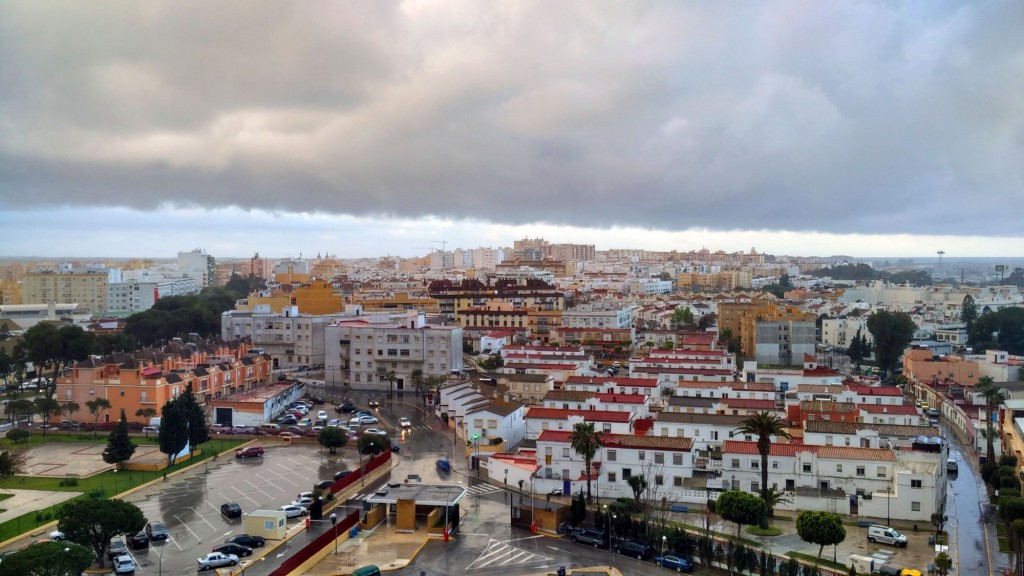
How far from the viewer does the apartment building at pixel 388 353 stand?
107 ft

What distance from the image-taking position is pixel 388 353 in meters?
33.2

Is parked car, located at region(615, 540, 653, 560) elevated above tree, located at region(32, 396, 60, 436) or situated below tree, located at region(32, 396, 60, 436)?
below

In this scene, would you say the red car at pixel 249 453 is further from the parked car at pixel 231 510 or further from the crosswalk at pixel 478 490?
the parked car at pixel 231 510

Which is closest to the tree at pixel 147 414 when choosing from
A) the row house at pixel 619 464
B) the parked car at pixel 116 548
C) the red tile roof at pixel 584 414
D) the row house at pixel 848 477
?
the parked car at pixel 116 548

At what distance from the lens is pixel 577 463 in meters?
18.8

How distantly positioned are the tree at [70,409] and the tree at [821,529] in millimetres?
21682

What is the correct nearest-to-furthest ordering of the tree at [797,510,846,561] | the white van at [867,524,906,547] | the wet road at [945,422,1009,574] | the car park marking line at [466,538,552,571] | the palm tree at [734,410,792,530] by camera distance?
1. the tree at [797,510,846,561]
2. the car park marking line at [466,538,552,571]
3. the wet road at [945,422,1009,574]
4. the white van at [867,524,906,547]
5. the palm tree at [734,410,792,530]

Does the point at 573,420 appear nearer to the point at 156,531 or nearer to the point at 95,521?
the point at 156,531

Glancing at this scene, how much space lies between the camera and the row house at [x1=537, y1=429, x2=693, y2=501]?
18078mm

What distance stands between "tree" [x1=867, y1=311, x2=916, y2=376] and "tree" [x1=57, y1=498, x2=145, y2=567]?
31624mm

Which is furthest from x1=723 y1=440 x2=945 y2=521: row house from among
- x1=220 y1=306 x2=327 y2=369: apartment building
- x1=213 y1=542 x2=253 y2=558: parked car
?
x1=220 y1=306 x2=327 y2=369: apartment building

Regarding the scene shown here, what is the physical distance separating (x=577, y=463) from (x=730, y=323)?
1109 inches

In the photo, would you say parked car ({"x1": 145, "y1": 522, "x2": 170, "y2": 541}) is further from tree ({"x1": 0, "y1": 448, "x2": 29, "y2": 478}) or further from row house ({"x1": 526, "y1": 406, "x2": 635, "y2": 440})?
row house ({"x1": 526, "y1": 406, "x2": 635, "y2": 440})

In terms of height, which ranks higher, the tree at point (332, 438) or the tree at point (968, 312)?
the tree at point (968, 312)
